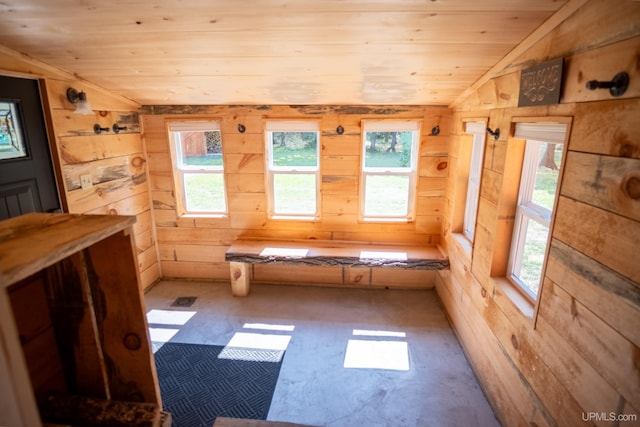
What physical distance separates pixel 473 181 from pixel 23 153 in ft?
11.4

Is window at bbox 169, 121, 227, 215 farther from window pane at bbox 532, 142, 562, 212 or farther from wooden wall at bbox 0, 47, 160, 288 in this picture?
window pane at bbox 532, 142, 562, 212

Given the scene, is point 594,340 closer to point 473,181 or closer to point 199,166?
point 473,181

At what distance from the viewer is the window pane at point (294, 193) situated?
3.54 meters

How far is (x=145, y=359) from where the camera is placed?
2.60 feet

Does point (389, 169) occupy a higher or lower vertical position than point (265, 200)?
higher

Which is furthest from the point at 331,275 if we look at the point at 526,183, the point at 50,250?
the point at 50,250

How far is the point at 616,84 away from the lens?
116 centimetres

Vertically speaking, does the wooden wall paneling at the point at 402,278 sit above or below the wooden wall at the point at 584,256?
below

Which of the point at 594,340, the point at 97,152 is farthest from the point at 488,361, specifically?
the point at 97,152

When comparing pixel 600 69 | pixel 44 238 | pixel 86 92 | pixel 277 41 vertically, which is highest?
pixel 277 41

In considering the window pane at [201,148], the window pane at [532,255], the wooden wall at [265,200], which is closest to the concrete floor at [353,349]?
the wooden wall at [265,200]

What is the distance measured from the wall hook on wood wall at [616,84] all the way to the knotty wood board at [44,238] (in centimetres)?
161

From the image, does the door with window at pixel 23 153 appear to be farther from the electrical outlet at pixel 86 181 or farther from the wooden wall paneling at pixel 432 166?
the wooden wall paneling at pixel 432 166

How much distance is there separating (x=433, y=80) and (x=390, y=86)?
335mm
